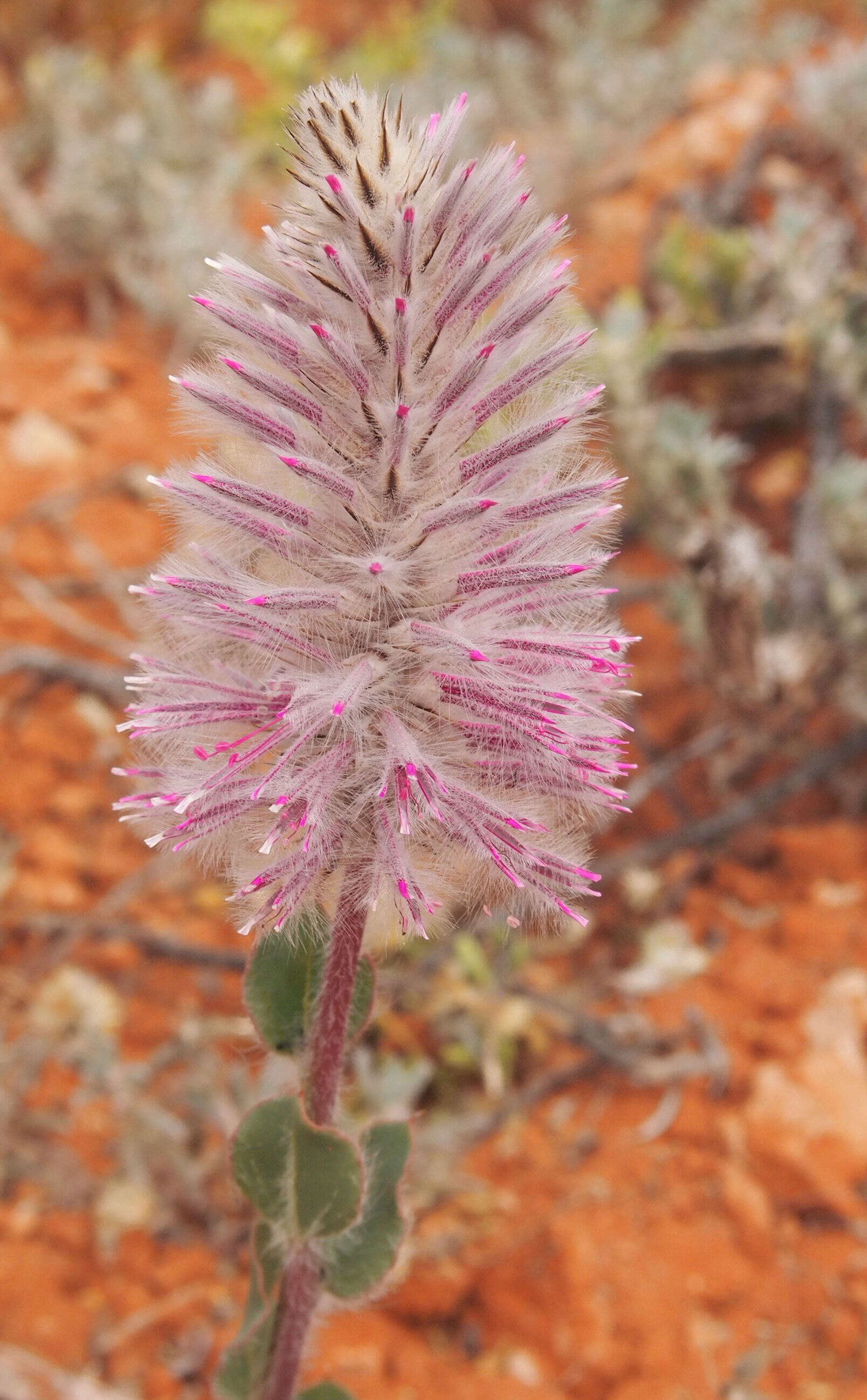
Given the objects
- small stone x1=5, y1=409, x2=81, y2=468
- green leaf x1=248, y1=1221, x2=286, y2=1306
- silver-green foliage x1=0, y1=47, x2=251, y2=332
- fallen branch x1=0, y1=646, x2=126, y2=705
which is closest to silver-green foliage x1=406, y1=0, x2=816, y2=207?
silver-green foliage x1=0, y1=47, x2=251, y2=332


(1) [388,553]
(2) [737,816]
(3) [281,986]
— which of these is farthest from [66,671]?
(1) [388,553]

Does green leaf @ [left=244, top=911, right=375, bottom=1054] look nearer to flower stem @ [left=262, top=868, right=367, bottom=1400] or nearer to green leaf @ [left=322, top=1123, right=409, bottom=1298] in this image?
flower stem @ [left=262, top=868, right=367, bottom=1400]

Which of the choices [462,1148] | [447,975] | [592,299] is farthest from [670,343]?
[462,1148]

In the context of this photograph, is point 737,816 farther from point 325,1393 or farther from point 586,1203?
point 325,1393

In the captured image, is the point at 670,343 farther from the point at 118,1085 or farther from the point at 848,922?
the point at 118,1085

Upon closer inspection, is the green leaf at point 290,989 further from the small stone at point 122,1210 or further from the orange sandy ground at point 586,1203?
the small stone at point 122,1210

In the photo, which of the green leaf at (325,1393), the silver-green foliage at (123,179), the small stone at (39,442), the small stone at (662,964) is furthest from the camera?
the silver-green foliage at (123,179)

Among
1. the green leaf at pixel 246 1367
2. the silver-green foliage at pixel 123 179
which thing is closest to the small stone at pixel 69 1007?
the green leaf at pixel 246 1367
